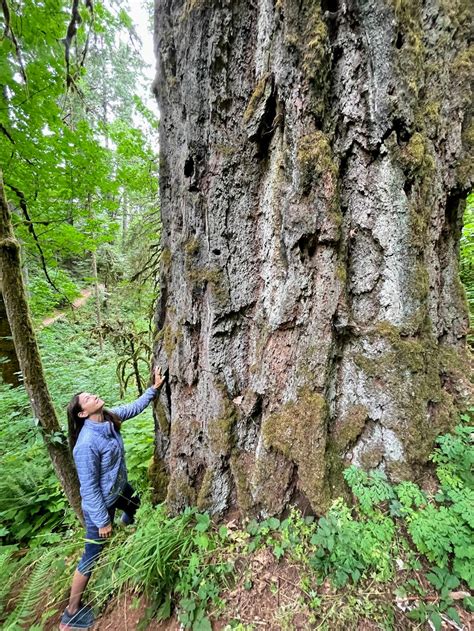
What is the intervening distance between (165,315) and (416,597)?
8.59ft

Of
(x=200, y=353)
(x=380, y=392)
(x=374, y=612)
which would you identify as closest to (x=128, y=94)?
(x=200, y=353)

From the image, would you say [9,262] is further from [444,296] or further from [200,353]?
[444,296]

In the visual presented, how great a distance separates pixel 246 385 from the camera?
88.1 inches

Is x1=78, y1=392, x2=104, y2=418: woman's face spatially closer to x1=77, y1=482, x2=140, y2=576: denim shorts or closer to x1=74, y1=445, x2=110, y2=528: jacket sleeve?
x1=74, y1=445, x2=110, y2=528: jacket sleeve

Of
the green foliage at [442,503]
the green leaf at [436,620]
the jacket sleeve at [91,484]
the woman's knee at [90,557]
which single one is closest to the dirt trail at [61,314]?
the jacket sleeve at [91,484]

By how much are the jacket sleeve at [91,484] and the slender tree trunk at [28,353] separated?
59 cm

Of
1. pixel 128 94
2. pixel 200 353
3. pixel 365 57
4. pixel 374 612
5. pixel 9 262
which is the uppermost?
pixel 128 94

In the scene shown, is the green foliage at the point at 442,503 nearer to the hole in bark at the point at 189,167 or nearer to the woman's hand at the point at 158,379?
the woman's hand at the point at 158,379

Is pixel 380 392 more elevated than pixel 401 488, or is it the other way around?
pixel 380 392

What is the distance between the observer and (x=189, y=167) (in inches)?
87.5

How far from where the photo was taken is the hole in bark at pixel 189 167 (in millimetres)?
2205

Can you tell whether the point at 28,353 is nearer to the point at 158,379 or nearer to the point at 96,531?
the point at 158,379

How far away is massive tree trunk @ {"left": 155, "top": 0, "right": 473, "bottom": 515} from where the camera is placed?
1790 millimetres

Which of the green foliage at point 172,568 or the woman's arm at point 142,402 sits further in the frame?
the woman's arm at point 142,402
